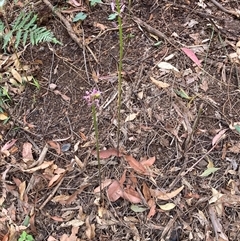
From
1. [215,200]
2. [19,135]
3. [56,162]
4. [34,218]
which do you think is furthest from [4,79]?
[215,200]

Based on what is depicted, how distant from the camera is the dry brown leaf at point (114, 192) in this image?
216 centimetres

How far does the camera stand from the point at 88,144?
2.32 metres

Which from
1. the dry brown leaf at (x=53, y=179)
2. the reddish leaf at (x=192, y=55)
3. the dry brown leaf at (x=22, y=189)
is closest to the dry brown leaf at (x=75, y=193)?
the dry brown leaf at (x=53, y=179)

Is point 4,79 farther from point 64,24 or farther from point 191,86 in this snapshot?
point 191,86

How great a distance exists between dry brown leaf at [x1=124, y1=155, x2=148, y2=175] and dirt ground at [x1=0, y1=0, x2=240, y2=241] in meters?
0.01

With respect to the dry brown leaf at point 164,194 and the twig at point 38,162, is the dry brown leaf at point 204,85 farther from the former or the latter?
the twig at point 38,162

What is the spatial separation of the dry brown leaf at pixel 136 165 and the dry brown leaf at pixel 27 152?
50 centimetres

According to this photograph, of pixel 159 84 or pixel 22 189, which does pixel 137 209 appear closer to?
pixel 22 189

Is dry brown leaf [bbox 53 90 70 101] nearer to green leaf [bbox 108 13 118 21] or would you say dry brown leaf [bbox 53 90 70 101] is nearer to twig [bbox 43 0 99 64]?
twig [bbox 43 0 99 64]

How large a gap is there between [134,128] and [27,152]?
1.90ft

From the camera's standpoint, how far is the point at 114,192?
2170 mm

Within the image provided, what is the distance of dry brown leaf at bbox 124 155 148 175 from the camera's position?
7.27 feet

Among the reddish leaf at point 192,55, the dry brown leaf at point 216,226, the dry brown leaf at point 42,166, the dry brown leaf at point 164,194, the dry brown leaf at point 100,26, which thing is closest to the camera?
the dry brown leaf at point 216,226

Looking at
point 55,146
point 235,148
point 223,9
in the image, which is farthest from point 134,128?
point 223,9
